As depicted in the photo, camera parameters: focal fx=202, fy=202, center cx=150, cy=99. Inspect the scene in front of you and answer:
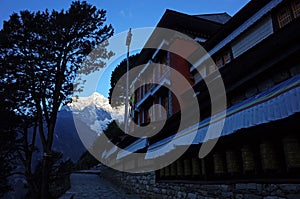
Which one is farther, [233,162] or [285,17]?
[285,17]

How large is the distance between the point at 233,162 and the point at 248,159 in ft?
1.71

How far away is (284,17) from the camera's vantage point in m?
6.70

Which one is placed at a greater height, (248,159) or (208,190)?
(248,159)

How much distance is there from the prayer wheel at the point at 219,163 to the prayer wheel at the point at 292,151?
1928 millimetres

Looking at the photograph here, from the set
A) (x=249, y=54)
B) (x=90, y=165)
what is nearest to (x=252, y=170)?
(x=249, y=54)

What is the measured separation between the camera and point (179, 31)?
13.7 meters

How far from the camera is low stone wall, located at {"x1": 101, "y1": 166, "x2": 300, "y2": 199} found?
3654mm

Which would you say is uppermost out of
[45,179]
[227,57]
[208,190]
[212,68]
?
[227,57]

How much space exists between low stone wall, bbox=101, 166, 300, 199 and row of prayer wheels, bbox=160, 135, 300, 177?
0.35m

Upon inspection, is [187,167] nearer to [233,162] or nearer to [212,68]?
[233,162]

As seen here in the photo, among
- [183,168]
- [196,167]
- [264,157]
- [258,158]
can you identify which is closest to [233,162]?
[258,158]

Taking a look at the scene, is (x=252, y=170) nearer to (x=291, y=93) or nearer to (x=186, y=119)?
(x=291, y=93)

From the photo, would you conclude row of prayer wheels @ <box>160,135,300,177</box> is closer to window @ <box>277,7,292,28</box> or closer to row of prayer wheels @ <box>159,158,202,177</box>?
row of prayer wheels @ <box>159,158,202,177</box>

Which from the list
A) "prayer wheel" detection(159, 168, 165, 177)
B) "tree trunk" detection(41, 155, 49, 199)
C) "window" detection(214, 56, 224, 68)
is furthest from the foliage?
"window" detection(214, 56, 224, 68)
